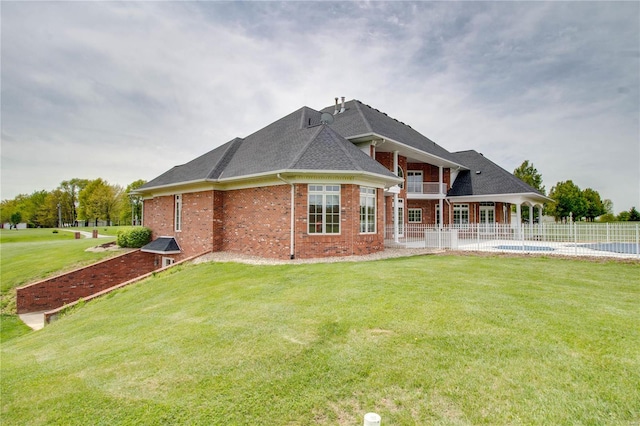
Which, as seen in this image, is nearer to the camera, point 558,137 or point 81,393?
point 81,393

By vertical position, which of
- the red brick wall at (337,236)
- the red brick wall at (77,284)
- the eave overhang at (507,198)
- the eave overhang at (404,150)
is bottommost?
the red brick wall at (77,284)

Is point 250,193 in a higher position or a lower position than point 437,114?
lower

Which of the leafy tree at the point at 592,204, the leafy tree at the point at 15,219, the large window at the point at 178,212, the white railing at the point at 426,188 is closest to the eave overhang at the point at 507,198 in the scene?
the white railing at the point at 426,188

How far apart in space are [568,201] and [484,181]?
3039 cm

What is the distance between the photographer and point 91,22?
440 inches

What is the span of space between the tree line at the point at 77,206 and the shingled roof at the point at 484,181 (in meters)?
53.8

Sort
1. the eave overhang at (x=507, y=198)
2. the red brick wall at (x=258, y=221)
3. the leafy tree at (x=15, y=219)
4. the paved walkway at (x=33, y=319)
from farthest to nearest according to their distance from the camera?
the leafy tree at (x=15, y=219) < the eave overhang at (x=507, y=198) < the red brick wall at (x=258, y=221) < the paved walkway at (x=33, y=319)

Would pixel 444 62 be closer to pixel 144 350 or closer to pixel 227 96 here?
pixel 227 96

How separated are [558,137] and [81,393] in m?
29.5

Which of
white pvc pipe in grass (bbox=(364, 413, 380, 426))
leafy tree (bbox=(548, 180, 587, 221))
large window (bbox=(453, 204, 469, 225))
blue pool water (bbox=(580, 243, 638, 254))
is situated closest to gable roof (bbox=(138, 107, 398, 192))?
blue pool water (bbox=(580, 243, 638, 254))

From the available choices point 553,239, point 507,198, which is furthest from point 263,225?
point 507,198

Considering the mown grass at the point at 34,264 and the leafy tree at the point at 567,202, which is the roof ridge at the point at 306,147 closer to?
the mown grass at the point at 34,264

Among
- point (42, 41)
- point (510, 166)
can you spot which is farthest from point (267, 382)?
point (510, 166)

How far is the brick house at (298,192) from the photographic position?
44.0 ft
